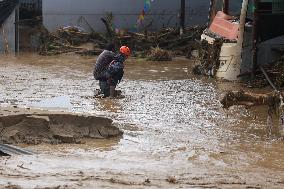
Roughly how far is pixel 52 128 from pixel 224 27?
27.8 ft

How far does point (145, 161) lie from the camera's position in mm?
6641

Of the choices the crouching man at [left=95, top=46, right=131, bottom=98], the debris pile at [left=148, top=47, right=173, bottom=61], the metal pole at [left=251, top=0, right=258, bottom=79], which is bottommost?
the debris pile at [left=148, top=47, right=173, bottom=61]

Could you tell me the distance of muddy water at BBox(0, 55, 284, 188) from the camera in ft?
18.0

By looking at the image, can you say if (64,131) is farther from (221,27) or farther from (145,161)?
(221,27)

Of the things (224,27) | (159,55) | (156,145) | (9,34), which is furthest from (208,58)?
(9,34)

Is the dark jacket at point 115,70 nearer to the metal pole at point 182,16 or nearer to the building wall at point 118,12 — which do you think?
the metal pole at point 182,16

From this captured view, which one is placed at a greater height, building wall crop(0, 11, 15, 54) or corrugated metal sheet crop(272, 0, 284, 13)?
corrugated metal sheet crop(272, 0, 284, 13)

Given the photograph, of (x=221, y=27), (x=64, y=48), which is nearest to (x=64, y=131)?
(x=221, y=27)

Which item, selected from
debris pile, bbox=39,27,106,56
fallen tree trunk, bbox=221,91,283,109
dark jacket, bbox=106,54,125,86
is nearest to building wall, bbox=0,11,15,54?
debris pile, bbox=39,27,106,56

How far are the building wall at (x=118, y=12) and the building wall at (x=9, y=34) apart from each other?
1.63 meters

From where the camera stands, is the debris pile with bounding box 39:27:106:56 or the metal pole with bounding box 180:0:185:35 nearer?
the debris pile with bounding box 39:27:106:56

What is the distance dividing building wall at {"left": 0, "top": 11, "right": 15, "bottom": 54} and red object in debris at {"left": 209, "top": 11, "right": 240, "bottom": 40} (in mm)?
9819

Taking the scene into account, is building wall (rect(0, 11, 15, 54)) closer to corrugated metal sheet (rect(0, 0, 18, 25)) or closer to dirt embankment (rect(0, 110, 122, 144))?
corrugated metal sheet (rect(0, 0, 18, 25))

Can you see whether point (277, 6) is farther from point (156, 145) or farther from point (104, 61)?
point (156, 145)
